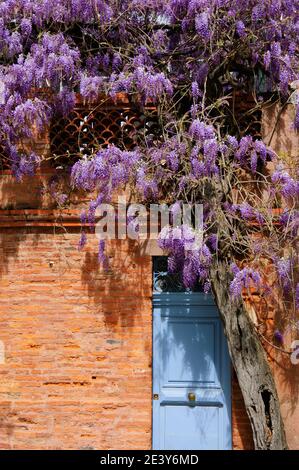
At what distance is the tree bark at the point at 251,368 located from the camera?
7227mm

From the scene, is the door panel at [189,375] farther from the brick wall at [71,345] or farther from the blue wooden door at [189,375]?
the brick wall at [71,345]

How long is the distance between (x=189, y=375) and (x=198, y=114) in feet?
9.20

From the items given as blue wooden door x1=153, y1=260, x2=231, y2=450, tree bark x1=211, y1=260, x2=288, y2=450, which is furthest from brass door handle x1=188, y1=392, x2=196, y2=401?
tree bark x1=211, y1=260, x2=288, y2=450

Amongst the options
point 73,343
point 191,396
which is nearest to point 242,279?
point 191,396

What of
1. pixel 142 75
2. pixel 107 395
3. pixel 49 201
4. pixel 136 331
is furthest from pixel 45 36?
pixel 107 395

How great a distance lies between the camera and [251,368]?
7.28m

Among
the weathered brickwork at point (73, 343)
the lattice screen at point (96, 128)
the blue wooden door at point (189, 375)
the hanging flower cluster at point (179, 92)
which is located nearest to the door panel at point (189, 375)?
the blue wooden door at point (189, 375)

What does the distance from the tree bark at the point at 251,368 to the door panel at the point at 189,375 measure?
530mm

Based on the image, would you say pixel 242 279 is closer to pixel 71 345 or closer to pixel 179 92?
pixel 71 345

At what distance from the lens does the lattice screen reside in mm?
8047

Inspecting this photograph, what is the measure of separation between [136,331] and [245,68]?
3.13m

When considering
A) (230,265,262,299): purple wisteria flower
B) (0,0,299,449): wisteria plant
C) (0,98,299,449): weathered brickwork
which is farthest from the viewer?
(0,98,299,449): weathered brickwork

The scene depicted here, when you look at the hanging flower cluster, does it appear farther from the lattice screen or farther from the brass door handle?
the brass door handle

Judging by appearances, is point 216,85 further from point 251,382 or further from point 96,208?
point 251,382
